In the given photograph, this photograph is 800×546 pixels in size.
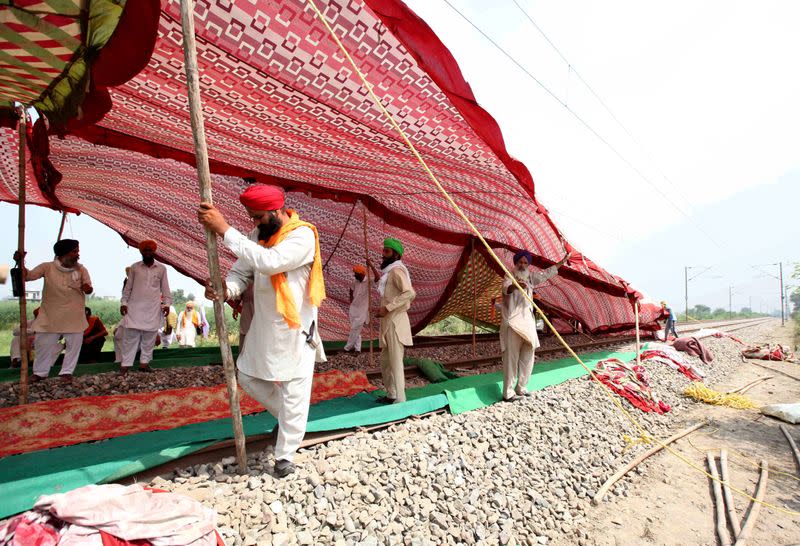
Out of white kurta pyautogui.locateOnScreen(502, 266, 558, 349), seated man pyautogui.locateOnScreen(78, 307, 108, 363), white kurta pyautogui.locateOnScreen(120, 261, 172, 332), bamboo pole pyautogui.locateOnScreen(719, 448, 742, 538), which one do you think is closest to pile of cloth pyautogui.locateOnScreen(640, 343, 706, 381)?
bamboo pole pyautogui.locateOnScreen(719, 448, 742, 538)

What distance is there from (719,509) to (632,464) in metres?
0.78

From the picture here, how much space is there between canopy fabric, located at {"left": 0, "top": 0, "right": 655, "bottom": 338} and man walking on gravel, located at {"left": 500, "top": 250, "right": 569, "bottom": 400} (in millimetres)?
805

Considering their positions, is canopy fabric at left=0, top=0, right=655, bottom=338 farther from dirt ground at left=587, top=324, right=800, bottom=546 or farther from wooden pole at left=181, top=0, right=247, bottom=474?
dirt ground at left=587, top=324, right=800, bottom=546

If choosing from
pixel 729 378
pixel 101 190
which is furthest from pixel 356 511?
pixel 729 378

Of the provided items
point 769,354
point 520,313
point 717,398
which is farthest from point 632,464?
point 769,354

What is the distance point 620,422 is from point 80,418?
5.64 m

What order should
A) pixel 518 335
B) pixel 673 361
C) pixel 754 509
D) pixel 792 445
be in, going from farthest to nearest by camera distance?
pixel 673 361, pixel 792 445, pixel 518 335, pixel 754 509

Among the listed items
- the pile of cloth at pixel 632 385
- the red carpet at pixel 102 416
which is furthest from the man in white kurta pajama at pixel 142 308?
the pile of cloth at pixel 632 385

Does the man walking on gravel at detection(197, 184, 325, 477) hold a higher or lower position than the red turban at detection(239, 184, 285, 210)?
lower

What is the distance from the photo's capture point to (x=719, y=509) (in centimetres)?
363

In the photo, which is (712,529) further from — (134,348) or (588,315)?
(588,315)

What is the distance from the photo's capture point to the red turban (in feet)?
8.68

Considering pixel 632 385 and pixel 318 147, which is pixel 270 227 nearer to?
pixel 318 147

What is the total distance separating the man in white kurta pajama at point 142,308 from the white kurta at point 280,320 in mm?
3983
